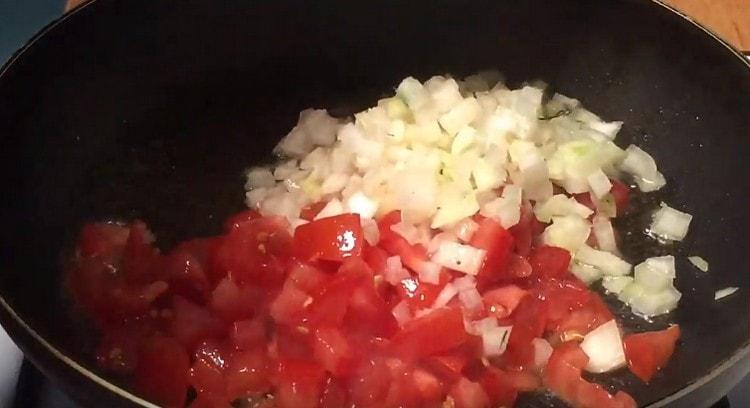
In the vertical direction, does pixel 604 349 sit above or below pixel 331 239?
below

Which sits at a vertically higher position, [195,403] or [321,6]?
[321,6]

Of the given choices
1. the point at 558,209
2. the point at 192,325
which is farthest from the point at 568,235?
the point at 192,325

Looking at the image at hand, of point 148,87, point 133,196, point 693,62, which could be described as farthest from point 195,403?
point 693,62

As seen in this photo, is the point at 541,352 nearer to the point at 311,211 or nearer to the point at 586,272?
the point at 586,272

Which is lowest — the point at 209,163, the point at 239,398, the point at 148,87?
the point at 239,398

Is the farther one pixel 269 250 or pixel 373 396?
pixel 269 250

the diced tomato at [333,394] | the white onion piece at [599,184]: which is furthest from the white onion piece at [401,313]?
the white onion piece at [599,184]

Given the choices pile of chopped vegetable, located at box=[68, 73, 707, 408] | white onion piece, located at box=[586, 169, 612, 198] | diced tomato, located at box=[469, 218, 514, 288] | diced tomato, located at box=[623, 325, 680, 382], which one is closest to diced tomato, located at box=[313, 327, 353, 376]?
pile of chopped vegetable, located at box=[68, 73, 707, 408]

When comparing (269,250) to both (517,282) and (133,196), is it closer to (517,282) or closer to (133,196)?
(133,196)
